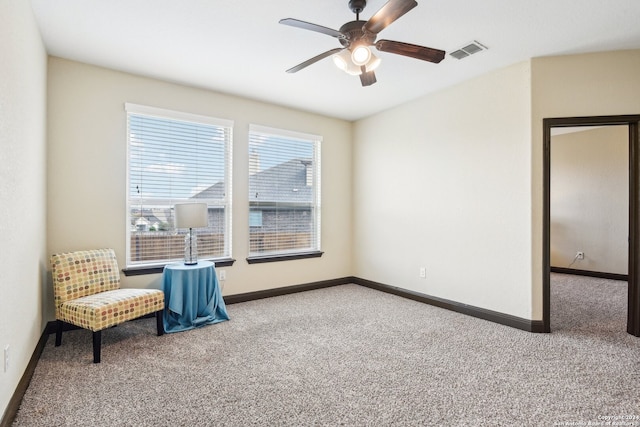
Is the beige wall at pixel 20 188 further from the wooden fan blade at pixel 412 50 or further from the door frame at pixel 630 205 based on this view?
the door frame at pixel 630 205

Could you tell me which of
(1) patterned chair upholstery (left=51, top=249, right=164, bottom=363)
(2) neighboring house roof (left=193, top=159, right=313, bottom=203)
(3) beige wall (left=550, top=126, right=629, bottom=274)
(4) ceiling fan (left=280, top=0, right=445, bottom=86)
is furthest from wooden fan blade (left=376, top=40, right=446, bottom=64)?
(3) beige wall (left=550, top=126, right=629, bottom=274)

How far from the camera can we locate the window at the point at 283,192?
14.7 feet

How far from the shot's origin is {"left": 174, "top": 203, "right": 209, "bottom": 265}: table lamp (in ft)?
11.2

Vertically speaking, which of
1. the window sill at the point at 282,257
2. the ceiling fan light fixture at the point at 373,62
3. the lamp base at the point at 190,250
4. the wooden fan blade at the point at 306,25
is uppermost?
the wooden fan blade at the point at 306,25

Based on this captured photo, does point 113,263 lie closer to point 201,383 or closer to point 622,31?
point 201,383

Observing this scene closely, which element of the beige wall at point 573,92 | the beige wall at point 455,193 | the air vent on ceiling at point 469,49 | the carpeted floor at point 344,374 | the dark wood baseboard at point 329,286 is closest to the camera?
the carpeted floor at point 344,374

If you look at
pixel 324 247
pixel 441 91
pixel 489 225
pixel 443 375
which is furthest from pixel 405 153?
pixel 443 375

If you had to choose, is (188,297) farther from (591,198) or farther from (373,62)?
(591,198)

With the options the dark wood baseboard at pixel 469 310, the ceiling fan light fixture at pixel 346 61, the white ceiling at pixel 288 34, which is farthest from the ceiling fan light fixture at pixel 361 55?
the dark wood baseboard at pixel 469 310

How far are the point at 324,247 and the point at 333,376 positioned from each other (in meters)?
2.85

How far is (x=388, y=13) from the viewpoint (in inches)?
76.6

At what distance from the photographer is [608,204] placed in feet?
19.1

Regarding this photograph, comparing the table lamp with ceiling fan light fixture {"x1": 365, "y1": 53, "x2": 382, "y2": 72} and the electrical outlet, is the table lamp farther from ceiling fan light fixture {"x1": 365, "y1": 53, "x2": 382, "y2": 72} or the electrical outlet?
ceiling fan light fixture {"x1": 365, "y1": 53, "x2": 382, "y2": 72}

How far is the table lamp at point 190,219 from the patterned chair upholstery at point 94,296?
0.63 meters
